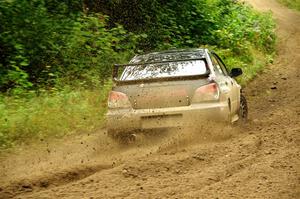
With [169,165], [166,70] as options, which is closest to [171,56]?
[166,70]

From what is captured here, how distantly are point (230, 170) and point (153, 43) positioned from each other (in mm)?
10744

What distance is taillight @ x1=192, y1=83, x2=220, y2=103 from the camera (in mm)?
7766

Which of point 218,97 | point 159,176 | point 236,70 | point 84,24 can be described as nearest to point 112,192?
point 159,176

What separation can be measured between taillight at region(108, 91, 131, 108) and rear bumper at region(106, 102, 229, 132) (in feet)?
0.37

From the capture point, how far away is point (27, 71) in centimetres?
1271

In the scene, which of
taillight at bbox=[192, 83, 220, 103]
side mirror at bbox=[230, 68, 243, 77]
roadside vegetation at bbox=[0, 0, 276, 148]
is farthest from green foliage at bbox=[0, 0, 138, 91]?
taillight at bbox=[192, 83, 220, 103]

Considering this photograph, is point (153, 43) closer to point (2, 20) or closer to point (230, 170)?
point (2, 20)

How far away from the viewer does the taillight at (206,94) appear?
306 inches

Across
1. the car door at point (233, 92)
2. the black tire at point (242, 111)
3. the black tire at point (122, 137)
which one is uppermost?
the car door at point (233, 92)

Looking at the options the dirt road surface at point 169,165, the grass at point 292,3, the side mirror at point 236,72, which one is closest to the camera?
the dirt road surface at point 169,165

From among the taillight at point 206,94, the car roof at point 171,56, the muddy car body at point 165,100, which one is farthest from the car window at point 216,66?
the taillight at point 206,94

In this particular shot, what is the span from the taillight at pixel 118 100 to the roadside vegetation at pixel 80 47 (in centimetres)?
165

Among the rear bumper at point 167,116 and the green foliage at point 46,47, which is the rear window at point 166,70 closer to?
the rear bumper at point 167,116

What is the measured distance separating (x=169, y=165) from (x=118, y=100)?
72.0 inches
